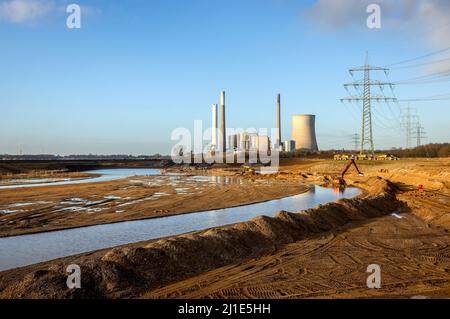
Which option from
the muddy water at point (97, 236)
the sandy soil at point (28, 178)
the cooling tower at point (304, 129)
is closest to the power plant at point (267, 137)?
the cooling tower at point (304, 129)

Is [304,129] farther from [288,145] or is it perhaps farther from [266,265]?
[266,265]

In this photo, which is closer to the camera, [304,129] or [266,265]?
[266,265]

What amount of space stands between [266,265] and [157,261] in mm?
2616

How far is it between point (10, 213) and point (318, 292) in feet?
57.6

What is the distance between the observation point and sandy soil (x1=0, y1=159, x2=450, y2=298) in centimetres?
853

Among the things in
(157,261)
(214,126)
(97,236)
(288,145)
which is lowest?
(97,236)

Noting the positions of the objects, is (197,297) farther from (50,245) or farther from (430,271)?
(50,245)

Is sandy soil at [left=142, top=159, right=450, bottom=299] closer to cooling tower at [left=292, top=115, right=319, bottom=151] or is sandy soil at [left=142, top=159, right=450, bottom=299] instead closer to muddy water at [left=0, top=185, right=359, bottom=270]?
muddy water at [left=0, top=185, right=359, bottom=270]

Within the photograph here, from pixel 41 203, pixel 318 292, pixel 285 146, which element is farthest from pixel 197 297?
pixel 285 146

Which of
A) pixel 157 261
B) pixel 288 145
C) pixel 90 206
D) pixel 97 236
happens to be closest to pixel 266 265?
pixel 157 261

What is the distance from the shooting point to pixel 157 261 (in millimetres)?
10031

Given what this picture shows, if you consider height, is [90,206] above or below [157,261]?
below

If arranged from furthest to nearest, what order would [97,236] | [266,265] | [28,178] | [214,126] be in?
[214,126] → [28,178] → [97,236] → [266,265]
